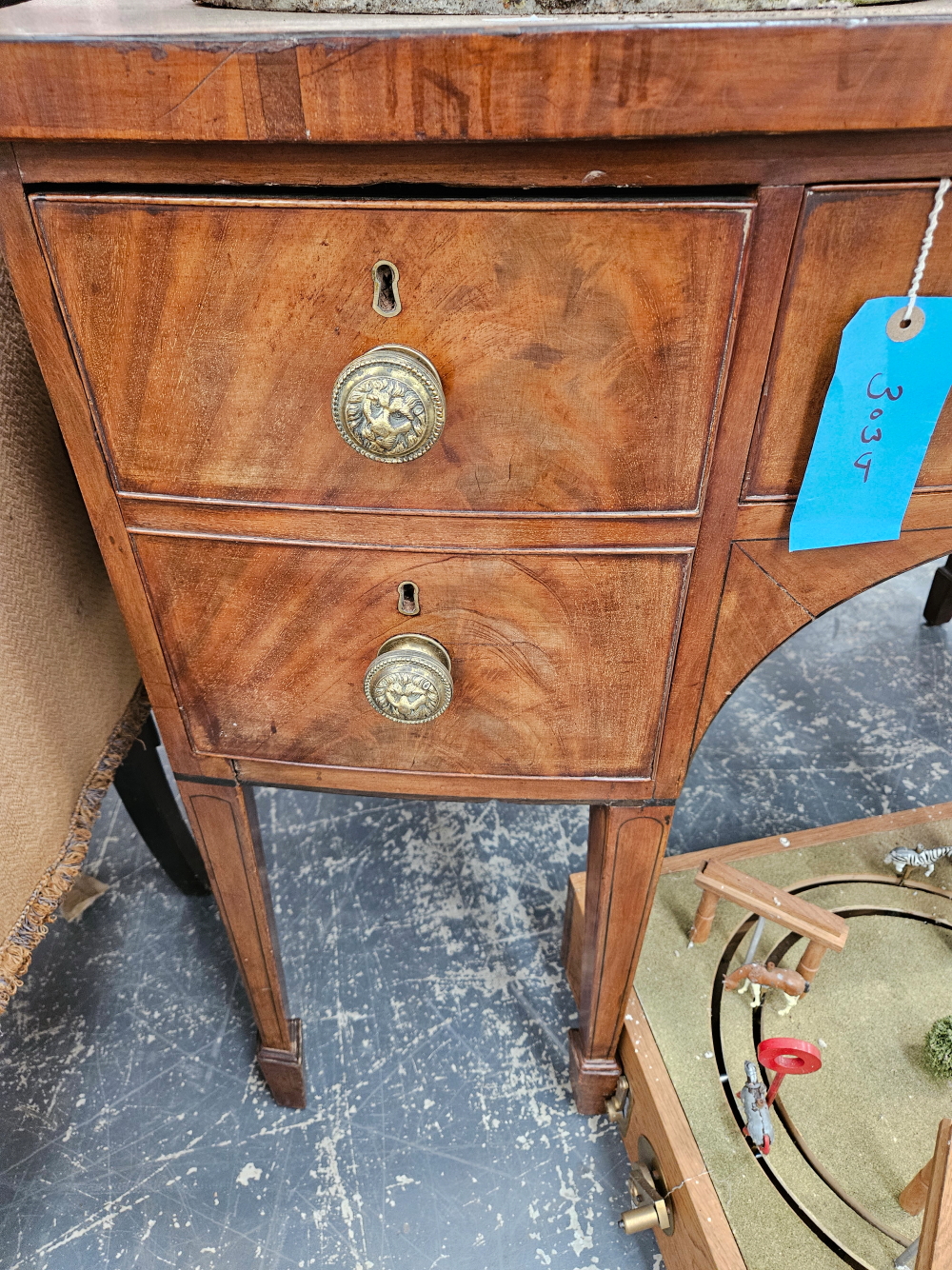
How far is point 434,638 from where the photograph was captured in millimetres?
523

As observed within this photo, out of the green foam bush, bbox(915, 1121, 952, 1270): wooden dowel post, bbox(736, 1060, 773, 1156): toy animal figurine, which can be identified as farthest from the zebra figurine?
bbox(915, 1121, 952, 1270): wooden dowel post

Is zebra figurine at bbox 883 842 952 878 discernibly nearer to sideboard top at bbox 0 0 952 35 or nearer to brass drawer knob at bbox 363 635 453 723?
brass drawer knob at bbox 363 635 453 723

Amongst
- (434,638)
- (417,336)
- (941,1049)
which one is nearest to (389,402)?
(417,336)

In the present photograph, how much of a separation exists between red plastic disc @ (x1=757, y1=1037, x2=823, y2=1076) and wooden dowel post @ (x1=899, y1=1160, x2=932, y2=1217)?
0.09m

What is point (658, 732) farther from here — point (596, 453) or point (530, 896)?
point (530, 896)

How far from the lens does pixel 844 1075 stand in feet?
2.58

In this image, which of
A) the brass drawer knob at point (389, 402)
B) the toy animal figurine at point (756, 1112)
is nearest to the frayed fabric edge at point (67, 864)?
the brass drawer knob at point (389, 402)

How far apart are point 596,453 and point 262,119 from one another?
21 cm

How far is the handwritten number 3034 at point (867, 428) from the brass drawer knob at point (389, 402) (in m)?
0.21

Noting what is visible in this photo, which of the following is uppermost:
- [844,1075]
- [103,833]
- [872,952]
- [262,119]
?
[103,833]

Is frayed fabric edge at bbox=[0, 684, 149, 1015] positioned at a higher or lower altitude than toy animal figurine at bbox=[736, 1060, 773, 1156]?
higher

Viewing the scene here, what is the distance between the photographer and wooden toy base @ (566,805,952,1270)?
2.25 feet

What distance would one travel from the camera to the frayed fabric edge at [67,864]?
2.08 feet

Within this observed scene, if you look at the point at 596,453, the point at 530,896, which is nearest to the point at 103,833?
the point at 530,896
